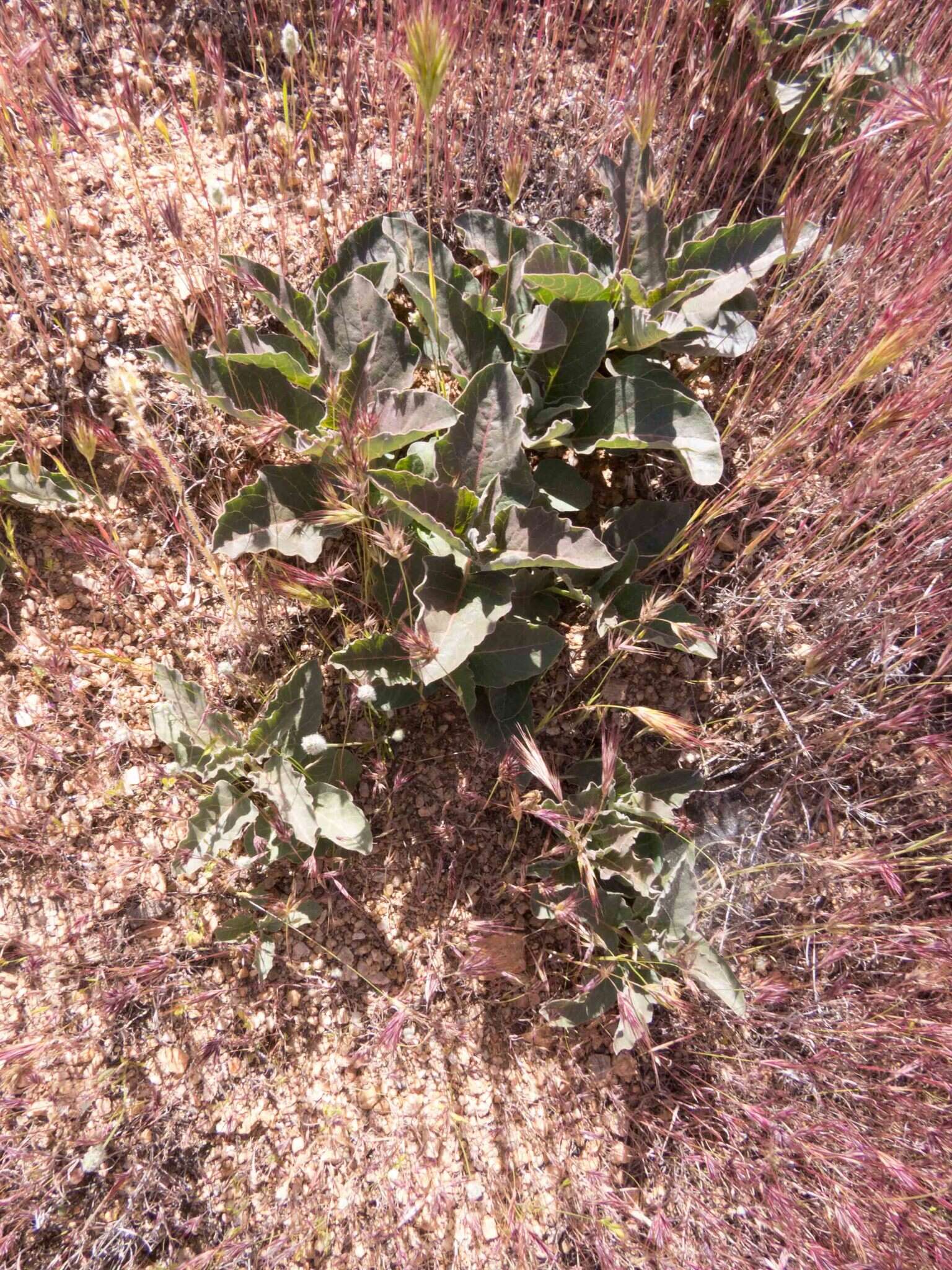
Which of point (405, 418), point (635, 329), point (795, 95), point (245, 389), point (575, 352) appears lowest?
point (245, 389)

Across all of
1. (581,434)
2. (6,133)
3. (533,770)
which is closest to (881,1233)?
(533,770)

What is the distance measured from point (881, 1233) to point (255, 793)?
7.17ft

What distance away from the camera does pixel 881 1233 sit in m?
2.26

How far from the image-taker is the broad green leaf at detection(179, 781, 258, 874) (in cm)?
215

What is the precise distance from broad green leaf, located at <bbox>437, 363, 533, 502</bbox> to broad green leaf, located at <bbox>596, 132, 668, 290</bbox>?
2.06ft

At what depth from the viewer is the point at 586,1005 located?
2.24m

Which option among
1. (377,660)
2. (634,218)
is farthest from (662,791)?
(634,218)

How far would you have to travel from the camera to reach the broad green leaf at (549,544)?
1.96 metres

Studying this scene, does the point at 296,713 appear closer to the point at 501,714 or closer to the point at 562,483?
the point at 501,714

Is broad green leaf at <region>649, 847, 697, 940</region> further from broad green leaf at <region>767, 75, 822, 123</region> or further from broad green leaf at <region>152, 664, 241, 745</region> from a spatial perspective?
broad green leaf at <region>767, 75, 822, 123</region>

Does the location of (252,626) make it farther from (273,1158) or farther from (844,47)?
(844,47)

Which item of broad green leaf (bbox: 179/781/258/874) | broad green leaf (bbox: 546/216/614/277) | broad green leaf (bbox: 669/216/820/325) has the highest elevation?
broad green leaf (bbox: 669/216/820/325)

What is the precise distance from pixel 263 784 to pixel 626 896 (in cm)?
110

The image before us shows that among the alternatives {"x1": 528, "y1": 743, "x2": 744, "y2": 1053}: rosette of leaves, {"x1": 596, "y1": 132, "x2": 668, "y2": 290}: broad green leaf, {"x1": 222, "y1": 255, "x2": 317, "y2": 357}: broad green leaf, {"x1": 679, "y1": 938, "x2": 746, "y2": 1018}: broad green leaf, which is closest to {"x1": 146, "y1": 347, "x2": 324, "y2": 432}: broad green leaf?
{"x1": 222, "y1": 255, "x2": 317, "y2": 357}: broad green leaf
